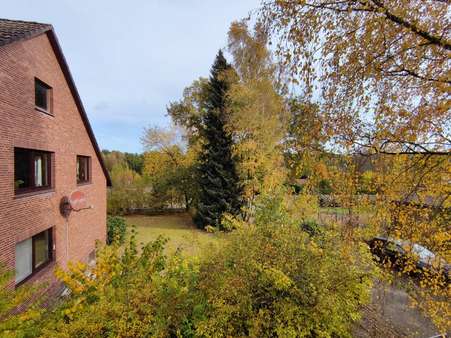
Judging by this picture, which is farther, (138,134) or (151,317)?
(138,134)

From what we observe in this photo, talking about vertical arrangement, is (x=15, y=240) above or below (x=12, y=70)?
below

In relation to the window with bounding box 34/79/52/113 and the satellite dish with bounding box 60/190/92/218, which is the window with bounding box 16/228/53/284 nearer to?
the satellite dish with bounding box 60/190/92/218

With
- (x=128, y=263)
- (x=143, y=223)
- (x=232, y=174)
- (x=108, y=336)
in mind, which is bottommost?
(x=143, y=223)

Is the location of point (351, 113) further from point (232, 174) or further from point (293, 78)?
point (232, 174)

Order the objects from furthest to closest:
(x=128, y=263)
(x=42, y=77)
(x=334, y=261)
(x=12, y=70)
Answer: (x=42, y=77) → (x=12, y=70) → (x=128, y=263) → (x=334, y=261)

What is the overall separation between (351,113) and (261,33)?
160cm

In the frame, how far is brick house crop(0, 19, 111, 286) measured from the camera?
547 centimetres

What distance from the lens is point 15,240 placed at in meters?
5.64

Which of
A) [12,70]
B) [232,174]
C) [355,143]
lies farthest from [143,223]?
[355,143]

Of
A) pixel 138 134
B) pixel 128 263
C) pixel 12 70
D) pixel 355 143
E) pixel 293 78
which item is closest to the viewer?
pixel 293 78

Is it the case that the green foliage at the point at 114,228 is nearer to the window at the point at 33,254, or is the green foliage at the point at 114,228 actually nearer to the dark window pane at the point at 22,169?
the window at the point at 33,254

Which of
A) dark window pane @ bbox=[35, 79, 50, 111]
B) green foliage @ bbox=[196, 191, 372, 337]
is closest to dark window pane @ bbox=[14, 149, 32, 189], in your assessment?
dark window pane @ bbox=[35, 79, 50, 111]

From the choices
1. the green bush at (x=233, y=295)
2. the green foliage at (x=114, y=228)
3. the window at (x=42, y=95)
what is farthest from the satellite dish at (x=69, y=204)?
the green foliage at (x=114, y=228)

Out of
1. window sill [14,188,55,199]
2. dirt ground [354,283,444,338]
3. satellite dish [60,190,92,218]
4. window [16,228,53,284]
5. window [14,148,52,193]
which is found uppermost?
window [14,148,52,193]
